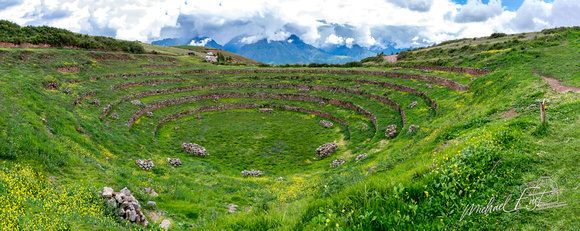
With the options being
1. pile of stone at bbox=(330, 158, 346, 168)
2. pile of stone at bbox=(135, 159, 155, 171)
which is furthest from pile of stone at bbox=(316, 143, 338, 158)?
pile of stone at bbox=(135, 159, 155, 171)

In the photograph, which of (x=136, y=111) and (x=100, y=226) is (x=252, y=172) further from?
(x=136, y=111)

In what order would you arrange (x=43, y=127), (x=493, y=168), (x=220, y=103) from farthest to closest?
(x=220, y=103)
(x=43, y=127)
(x=493, y=168)

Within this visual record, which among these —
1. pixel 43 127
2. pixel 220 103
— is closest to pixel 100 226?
pixel 43 127

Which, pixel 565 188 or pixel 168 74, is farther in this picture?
pixel 168 74

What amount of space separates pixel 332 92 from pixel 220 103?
21.8 meters

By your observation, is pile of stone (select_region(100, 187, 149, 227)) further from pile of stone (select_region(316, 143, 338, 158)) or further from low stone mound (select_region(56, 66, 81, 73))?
low stone mound (select_region(56, 66, 81, 73))

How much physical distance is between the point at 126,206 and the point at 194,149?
731 inches

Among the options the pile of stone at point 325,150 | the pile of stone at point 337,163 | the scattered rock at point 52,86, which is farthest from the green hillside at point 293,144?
the pile of stone at point 325,150

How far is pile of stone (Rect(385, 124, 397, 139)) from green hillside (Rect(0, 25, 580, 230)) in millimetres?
267

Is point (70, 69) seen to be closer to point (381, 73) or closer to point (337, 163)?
point (337, 163)

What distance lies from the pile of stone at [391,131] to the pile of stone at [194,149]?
20.1 m

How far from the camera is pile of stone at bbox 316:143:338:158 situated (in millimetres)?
28661

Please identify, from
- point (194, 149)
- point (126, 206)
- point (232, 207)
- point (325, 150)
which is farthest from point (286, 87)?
point (126, 206)

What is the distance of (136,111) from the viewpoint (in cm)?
3625
